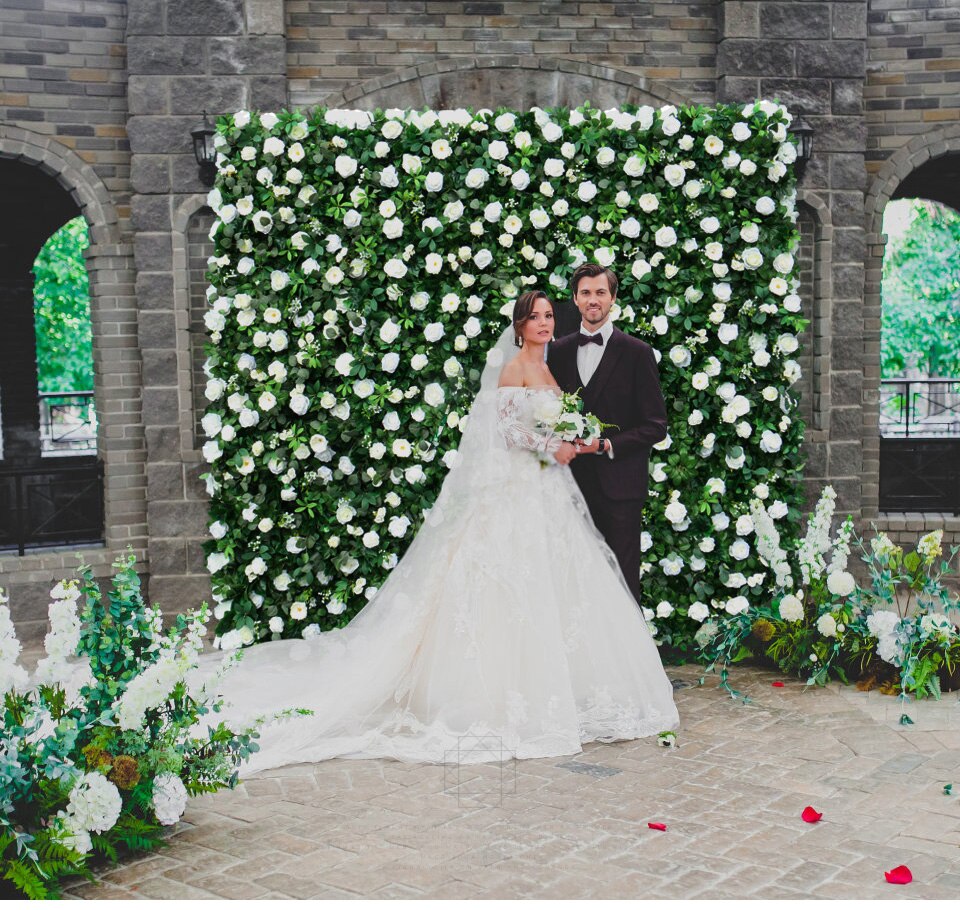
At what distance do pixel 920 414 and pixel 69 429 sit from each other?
18.6m

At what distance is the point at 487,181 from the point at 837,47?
3.43 m

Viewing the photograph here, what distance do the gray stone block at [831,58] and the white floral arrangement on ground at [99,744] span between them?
22.1 feet

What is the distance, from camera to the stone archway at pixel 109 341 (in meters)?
8.87

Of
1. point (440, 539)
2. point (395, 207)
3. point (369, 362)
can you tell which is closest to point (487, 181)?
point (395, 207)

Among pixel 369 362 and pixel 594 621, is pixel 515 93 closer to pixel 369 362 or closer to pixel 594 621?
pixel 369 362

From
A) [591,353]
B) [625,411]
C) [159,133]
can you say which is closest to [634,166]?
[591,353]

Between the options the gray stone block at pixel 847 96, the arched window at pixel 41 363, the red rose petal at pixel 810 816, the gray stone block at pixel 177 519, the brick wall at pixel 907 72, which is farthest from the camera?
the arched window at pixel 41 363

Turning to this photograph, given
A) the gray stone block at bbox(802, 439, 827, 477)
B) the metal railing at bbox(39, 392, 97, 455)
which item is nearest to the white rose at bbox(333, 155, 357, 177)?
the gray stone block at bbox(802, 439, 827, 477)

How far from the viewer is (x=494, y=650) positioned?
20.5 ft

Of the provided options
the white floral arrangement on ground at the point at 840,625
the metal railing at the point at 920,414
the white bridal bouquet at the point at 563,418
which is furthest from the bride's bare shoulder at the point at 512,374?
the metal railing at the point at 920,414

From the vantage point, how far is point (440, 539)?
22.1 ft

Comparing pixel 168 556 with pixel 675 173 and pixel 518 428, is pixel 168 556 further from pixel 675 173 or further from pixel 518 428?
pixel 675 173

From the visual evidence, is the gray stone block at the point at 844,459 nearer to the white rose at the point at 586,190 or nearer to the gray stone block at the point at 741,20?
the white rose at the point at 586,190

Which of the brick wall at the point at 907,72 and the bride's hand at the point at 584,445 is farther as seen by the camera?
the brick wall at the point at 907,72
